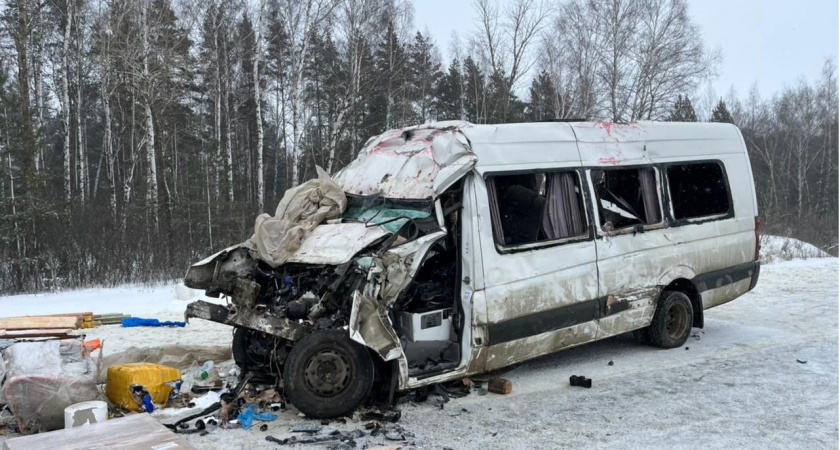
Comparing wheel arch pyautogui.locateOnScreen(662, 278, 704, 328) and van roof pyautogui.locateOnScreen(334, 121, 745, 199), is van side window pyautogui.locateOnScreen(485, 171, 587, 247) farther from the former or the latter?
wheel arch pyautogui.locateOnScreen(662, 278, 704, 328)

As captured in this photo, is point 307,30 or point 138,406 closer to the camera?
point 138,406

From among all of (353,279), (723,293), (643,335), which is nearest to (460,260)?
(353,279)

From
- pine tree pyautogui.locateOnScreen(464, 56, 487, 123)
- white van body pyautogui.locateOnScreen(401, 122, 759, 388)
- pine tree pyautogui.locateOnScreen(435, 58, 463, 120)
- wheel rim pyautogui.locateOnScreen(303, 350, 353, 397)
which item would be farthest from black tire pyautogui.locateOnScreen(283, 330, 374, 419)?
pine tree pyautogui.locateOnScreen(435, 58, 463, 120)

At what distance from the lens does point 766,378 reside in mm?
5871

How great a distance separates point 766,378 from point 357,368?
3.98 meters

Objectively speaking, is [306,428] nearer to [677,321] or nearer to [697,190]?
[677,321]

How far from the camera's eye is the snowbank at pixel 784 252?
1553 cm

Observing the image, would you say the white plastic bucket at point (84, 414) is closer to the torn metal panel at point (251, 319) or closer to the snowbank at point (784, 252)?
the torn metal panel at point (251, 319)

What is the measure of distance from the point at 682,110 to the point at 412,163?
3208cm

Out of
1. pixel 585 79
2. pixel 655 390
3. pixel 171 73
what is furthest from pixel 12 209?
pixel 585 79

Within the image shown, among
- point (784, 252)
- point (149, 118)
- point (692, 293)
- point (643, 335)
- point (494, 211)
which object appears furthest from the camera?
point (149, 118)

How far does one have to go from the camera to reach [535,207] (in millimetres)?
5887

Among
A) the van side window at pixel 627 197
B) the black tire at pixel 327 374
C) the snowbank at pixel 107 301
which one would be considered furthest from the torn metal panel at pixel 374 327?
the snowbank at pixel 107 301

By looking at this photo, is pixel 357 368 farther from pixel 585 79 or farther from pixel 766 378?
pixel 585 79
